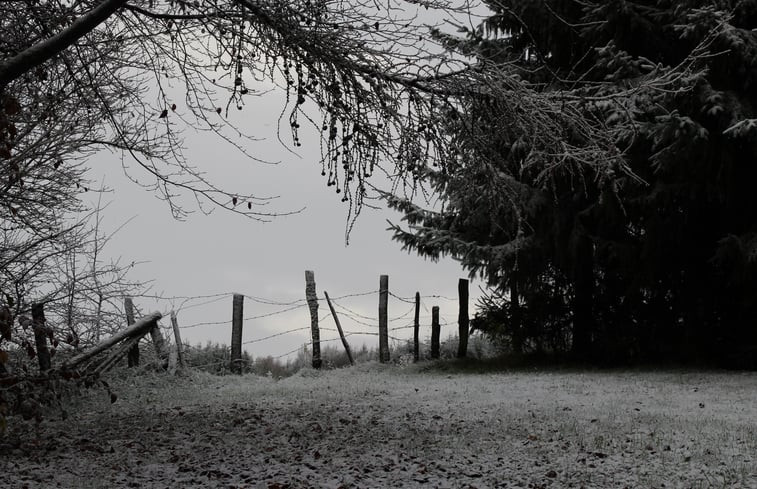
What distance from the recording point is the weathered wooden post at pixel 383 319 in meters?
16.7

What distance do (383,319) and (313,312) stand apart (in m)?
1.65

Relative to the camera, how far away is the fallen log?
11.0 metres

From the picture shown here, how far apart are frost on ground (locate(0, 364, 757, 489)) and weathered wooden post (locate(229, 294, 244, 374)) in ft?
15.4

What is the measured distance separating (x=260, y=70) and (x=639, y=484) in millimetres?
4955

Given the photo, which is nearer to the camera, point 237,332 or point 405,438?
point 405,438

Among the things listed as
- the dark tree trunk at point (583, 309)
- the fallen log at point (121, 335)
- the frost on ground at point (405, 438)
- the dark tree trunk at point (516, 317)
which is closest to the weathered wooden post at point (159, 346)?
the fallen log at point (121, 335)

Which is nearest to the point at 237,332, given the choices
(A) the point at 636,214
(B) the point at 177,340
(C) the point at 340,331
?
(B) the point at 177,340

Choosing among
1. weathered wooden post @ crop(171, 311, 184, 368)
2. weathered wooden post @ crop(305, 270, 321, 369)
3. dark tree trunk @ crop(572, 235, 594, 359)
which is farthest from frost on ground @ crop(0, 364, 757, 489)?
weathered wooden post @ crop(305, 270, 321, 369)

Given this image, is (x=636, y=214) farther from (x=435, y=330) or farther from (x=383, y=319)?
(x=383, y=319)

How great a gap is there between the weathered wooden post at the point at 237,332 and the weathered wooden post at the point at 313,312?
1.56 meters

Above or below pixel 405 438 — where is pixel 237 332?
above

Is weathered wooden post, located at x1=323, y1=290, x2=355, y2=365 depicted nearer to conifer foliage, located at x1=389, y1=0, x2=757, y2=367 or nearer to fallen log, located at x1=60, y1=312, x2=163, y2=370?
conifer foliage, located at x1=389, y1=0, x2=757, y2=367

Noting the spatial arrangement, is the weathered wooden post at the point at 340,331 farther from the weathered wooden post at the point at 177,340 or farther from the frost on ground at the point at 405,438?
the frost on ground at the point at 405,438

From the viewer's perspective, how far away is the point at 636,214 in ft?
45.0
